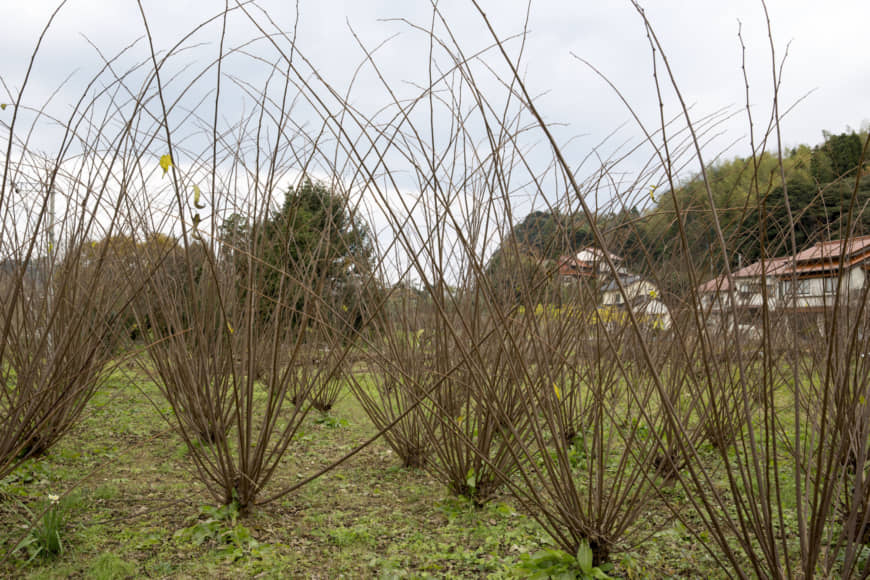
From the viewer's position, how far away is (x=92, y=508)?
2508mm

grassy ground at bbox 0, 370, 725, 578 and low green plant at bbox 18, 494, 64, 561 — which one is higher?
low green plant at bbox 18, 494, 64, 561

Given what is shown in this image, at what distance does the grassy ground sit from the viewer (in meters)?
2.04

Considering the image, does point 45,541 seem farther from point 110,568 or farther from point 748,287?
point 748,287

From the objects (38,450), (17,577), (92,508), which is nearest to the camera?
(17,577)

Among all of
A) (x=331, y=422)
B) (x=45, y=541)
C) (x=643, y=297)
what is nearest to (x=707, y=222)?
(x=643, y=297)

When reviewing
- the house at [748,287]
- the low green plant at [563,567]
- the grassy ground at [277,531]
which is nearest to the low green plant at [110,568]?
the grassy ground at [277,531]

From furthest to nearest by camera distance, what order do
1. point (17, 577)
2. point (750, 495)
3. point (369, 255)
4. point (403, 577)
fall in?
point (369, 255) → point (403, 577) → point (17, 577) → point (750, 495)

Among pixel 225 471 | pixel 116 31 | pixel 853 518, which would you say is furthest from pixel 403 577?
pixel 116 31

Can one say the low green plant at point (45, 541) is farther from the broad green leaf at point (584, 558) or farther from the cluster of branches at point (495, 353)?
the broad green leaf at point (584, 558)

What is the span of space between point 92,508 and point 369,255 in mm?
1895

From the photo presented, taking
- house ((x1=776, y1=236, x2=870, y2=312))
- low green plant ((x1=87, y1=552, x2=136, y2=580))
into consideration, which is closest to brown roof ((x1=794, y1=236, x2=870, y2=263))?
house ((x1=776, y1=236, x2=870, y2=312))

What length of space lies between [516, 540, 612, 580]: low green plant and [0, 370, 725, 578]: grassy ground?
128 millimetres

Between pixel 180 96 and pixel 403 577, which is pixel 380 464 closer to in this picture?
pixel 403 577

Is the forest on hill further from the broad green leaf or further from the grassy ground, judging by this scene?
the grassy ground
